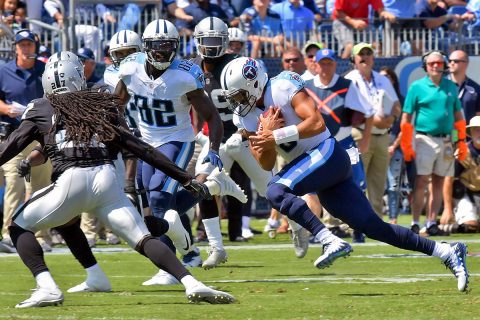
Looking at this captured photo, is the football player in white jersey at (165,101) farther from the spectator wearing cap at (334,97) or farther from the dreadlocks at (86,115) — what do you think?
the spectator wearing cap at (334,97)

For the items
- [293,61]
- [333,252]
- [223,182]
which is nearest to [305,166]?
[333,252]

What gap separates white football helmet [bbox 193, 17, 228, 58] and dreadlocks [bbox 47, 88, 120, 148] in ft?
10.6

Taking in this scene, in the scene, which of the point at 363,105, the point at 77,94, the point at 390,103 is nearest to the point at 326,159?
the point at 77,94

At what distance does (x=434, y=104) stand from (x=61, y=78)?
665 centimetres

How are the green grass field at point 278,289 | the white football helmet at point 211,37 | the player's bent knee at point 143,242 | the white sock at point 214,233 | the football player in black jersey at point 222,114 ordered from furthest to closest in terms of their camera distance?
the white football helmet at point 211,37 < the football player in black jersey at point 222,114 < the white sock at point 214,233 < the player's bent knee at point 143,242 < the green grass field at point 278,289

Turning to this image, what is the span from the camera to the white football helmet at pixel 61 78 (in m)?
7.45

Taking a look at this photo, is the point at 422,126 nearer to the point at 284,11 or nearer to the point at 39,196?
the point at 284,11

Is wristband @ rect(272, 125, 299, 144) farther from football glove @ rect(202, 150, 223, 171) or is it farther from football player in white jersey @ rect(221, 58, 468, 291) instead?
football glove @ rect(202, 150, 223, 171)

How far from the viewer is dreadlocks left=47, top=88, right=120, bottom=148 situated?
7109 mm

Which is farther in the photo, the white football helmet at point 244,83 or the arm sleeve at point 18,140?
the white football helmet at point 244,83

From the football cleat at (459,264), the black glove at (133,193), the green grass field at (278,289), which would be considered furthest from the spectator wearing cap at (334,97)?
the football cleat at (459,264)

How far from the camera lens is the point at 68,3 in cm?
1606

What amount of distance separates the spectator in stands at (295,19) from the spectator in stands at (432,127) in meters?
2.86

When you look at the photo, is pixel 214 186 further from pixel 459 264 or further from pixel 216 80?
pixel 459 264
